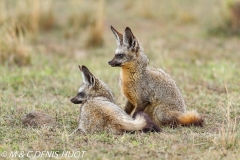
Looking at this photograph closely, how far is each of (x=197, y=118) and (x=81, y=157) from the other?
2163 millimetres

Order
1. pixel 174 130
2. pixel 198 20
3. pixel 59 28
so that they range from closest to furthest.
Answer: pixel 174 130, pixel 59 28, pixel 198 20

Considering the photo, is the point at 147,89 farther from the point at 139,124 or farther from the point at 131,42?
the point at 139,124

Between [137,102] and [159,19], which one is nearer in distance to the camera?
[137,102]

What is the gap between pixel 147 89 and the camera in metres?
7.42

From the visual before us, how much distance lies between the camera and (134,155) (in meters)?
5.73

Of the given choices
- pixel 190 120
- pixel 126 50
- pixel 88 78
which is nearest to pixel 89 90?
pixel 88 78

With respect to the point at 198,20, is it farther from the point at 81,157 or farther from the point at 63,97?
the point at 81,157

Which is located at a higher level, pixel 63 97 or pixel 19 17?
pixel 19 17

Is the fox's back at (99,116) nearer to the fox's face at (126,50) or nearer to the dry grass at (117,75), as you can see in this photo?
the dry grass at (117,75)

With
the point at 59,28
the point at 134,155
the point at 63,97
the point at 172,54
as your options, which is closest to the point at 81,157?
the point at 134,155

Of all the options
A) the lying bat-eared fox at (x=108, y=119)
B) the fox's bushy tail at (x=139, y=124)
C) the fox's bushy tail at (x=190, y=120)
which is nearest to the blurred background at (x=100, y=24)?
the lying bat-eared fox at (x=108, y=119)

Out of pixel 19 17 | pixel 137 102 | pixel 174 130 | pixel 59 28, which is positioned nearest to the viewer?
pixel 174 130

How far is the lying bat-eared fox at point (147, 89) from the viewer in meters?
7.25

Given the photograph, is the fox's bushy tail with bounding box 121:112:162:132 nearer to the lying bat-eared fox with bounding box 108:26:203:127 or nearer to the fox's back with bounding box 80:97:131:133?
the fox's back with bounding box 80:97:131:133
